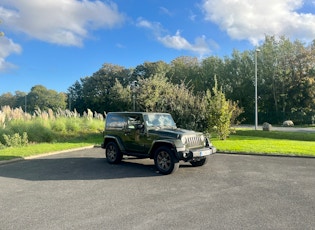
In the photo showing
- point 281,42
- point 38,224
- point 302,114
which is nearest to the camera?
point 38,224

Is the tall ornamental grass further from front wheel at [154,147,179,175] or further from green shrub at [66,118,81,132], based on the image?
front wheel at [154,147,179,175]

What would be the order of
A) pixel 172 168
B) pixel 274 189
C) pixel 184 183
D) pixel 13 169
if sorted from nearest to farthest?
1. pixel 274 189
2. pixel 184 183
3. pixel 172 168
4. pixel 13 169

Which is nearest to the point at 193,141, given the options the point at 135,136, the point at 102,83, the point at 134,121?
the point at 135,136

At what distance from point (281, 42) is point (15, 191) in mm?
43512

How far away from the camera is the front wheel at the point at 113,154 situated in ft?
32.5

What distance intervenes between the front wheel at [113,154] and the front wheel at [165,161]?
6.06ft

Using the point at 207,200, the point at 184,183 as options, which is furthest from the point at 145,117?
the point at 207,200

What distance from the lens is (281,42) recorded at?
42.2 m

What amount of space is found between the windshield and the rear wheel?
5.14ft

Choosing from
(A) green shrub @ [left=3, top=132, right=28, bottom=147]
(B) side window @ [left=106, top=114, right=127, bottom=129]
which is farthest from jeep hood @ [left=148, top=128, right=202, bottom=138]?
(A) green shrub @ [left=3, top=132, right=28, bottom=147]

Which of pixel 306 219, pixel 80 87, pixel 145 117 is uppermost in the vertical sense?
pixel 80 87

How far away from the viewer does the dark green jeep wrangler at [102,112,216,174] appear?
8.17m

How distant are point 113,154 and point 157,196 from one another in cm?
432

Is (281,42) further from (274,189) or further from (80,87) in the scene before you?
(80,87)
